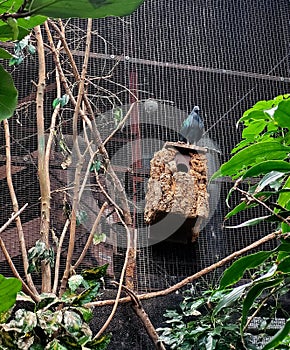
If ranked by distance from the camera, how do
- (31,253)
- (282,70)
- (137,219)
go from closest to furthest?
(31,253) < (137,219) < (282,70)

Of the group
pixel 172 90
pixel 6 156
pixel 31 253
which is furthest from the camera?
pixel 172 90

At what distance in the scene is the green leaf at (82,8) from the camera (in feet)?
1.14

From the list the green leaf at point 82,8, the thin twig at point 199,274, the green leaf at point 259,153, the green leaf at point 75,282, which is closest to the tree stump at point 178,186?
the thin twig at point 199,274

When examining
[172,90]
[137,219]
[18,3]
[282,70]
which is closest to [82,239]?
[137,219]

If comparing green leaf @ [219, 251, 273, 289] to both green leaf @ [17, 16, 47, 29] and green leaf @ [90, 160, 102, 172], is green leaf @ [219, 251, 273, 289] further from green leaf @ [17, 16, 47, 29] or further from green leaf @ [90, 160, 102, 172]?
green leaf @ [90, 160, 102, 172]

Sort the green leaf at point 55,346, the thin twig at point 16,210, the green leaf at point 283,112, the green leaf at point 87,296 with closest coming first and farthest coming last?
the green leaf at point 283,112, the green leaf at point 55,346, the green leaf at point 87,296, the thin twig at point 16,210

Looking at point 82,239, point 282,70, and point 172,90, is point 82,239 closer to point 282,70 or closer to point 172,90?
point 172,90

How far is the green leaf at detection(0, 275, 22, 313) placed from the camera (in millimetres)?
449

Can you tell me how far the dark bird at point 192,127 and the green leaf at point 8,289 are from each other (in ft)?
6.90

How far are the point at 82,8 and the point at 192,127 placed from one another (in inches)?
86.2

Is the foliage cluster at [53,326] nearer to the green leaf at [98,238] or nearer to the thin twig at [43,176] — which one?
the thin twig at [43,176]

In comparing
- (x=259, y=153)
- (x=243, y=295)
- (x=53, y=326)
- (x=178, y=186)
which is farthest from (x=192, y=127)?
(x=259, y=153)

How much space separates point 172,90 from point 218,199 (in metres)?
0.53

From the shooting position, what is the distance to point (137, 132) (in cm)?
259
